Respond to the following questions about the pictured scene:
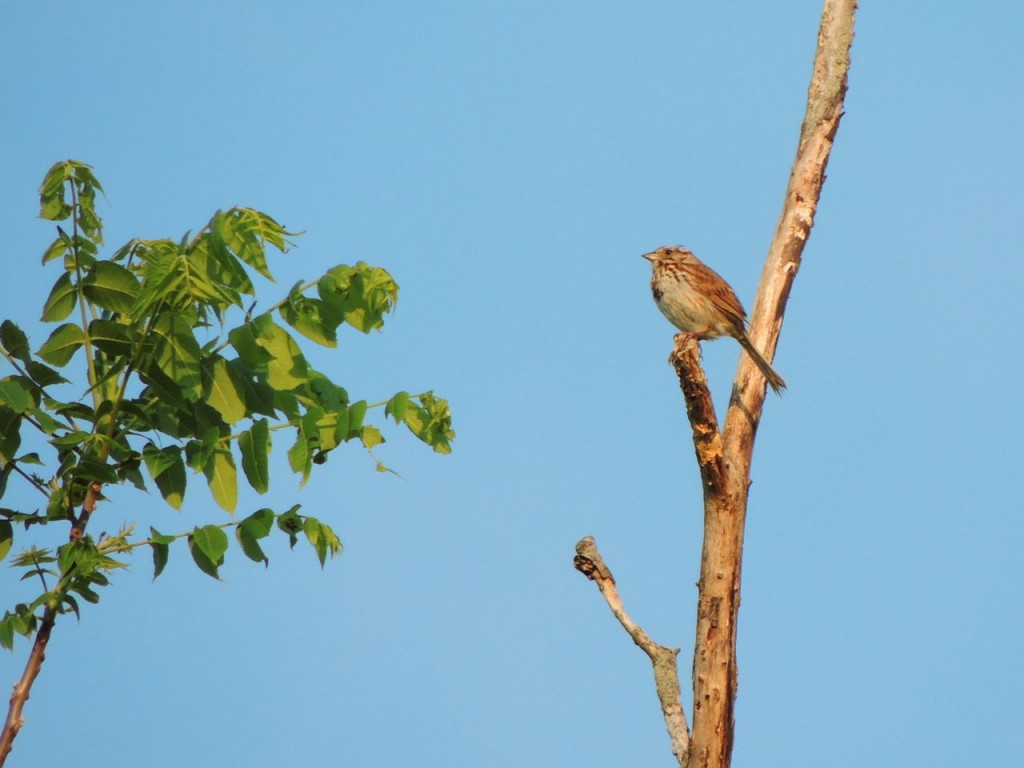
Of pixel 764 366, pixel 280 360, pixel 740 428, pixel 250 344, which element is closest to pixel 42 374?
pixel 250 344

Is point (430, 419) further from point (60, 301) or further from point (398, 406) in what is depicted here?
point (60, 301)

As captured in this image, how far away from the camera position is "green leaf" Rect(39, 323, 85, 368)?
13.3 feet

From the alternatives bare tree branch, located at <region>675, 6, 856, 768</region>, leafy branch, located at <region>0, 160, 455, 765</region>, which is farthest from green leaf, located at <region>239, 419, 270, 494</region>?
bare tree branch, located at <region>675, 6, 856, 768</region>

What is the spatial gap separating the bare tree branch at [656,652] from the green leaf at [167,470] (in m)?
2.59

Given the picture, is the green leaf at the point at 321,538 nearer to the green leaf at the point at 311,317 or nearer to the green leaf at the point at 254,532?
the green leaf at the point at 254,532

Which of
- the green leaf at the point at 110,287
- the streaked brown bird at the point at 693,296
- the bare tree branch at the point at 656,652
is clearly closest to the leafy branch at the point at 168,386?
the green leaf at the point at 110,287

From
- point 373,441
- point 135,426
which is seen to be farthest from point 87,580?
point 373,441

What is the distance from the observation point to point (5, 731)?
11.0 ft

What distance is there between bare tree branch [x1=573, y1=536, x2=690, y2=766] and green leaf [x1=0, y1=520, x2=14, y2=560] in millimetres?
3128

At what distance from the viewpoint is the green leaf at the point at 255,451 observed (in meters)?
4.27

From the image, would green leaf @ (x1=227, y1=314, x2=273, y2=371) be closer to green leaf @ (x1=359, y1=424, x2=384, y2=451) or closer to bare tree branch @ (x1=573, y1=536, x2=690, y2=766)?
green leaf @ (x1=359, y1=424, x2=384, y2=451)

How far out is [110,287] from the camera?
4172mm

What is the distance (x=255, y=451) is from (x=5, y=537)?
901mm

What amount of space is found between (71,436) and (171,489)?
20.0 inches
